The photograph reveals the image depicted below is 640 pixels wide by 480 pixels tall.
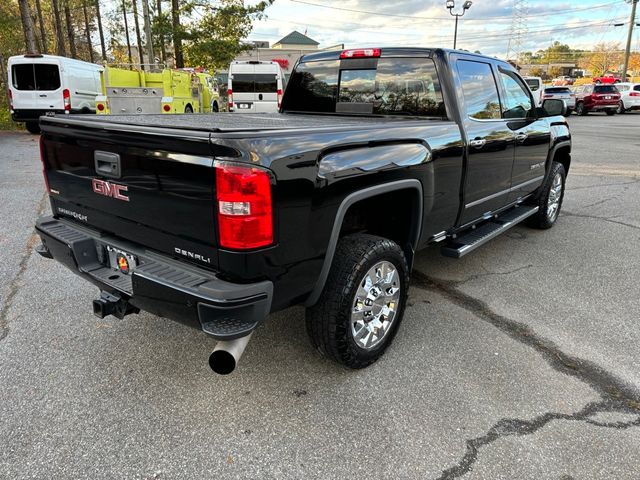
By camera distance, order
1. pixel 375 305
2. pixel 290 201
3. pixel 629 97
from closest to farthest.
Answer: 1. pixel 290 201
2. pixel 375 305
3. pixel 629 97

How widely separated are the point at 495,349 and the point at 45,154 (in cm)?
329

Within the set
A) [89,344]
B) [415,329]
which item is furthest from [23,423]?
[415,329]

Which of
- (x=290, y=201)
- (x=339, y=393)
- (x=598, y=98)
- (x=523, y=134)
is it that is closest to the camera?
(x=290, y=201)

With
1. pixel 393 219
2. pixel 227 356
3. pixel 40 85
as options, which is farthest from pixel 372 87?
pixel 40 85

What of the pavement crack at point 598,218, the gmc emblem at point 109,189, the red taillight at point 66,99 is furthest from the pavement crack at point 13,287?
the red taillight at point 66,99

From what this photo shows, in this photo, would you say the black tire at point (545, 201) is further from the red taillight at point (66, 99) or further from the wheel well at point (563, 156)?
the red taillight at point (66, 99)

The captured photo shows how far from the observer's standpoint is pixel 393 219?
3.30 meters

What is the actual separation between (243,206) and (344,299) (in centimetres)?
86

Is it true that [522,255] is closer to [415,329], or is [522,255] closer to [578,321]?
[578,321]

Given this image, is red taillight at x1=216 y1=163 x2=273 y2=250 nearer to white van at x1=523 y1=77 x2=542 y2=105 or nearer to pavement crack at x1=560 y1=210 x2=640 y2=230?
pavement crack at x1=560 y1=210 x2=640 y2=230

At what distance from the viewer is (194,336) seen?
331 centimetres

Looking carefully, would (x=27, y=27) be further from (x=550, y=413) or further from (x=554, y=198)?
(x=550, y=413)

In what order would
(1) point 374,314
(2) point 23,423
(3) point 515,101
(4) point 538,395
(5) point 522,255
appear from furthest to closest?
(5) point 522,255 < (3) point 515,101 < (1) point 374,314 < (4) point 538,395 < (2) point 23,423

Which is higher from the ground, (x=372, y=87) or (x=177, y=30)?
(x=177, y=30)
